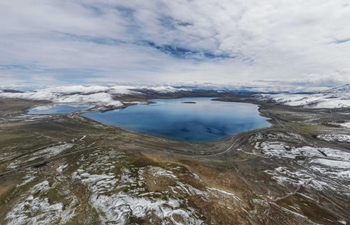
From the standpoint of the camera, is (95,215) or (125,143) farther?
(125,143)

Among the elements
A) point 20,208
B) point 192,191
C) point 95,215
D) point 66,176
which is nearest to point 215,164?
point 192,191

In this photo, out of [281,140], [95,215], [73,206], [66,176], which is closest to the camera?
[95,215]

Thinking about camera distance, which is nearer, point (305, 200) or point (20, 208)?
point (20, 208)

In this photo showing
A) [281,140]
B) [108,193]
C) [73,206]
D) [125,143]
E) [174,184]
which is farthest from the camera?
[281,140]

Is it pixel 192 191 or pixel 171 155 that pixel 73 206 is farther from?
pixel 171 155

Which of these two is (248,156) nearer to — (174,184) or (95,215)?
(174,184)

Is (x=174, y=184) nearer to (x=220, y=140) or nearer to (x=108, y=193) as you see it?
→ (x=108, y=193)

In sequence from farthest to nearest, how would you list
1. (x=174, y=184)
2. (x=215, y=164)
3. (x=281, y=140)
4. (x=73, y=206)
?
(x=281, y=140) < (x=215, y=164) < (x=174, y=184) < (x=73, y=206)

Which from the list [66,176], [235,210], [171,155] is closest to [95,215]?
[66,176]

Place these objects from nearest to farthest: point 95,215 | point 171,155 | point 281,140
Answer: point 95,215 < point 171,155 < point 281,140
